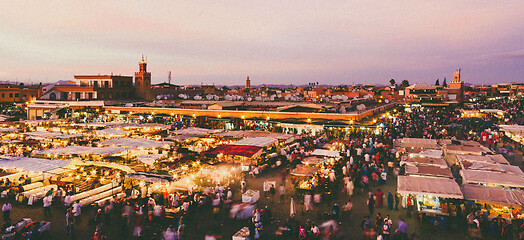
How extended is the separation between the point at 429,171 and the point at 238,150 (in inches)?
346

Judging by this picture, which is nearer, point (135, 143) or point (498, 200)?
point (498, 200)

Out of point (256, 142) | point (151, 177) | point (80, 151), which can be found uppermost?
point (256, 142)

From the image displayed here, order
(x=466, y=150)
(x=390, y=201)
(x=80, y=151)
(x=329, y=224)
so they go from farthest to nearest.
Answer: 1. (x=466, y=150)
2. (x=80, y=151)
3. (x=390, y=201)
4. (x=329, y=224)

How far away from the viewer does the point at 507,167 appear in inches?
535

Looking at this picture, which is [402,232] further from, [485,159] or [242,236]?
[485,159]

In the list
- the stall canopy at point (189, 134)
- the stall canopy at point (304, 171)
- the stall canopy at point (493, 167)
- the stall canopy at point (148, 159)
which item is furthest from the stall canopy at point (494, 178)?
the stall canopy at point (189, 134)

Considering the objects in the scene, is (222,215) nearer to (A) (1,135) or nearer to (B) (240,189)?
(B) (240,189)

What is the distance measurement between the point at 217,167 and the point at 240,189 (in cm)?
365

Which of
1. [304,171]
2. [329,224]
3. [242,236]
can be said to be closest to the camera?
[242,236]

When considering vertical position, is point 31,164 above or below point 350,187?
above

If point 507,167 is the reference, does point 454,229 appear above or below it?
below

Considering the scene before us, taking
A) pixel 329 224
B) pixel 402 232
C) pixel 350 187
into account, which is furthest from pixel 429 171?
pixel 329 224

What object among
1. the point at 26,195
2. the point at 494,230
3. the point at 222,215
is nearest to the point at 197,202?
the point at 222,215

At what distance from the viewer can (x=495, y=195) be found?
10617mm
